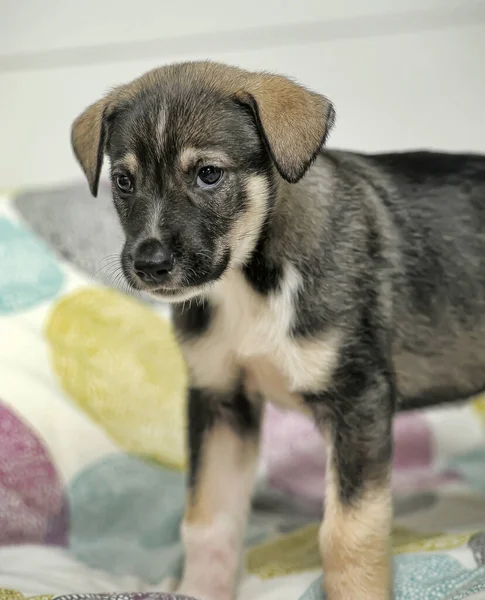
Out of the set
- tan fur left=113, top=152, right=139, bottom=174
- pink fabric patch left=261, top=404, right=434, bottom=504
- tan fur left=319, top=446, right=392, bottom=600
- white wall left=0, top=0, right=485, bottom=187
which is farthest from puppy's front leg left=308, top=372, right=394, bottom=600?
white wall left=0, top=0, right=485, bottom=187

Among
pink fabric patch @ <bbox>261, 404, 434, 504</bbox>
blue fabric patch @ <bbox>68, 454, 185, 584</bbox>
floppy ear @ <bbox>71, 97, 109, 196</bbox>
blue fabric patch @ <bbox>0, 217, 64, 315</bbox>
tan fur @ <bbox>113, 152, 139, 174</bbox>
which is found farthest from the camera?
blue fabric patch @ <bbox>0, 217, 64, 315</bbox>

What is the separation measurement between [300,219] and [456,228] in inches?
16.2

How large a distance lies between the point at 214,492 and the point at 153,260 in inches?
25.2

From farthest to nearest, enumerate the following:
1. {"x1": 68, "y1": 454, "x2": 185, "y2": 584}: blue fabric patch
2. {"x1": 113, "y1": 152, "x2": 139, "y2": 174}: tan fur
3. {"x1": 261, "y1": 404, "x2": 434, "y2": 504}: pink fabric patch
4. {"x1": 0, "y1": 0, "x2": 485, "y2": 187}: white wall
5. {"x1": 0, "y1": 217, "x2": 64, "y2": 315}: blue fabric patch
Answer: {"x1": 0, "y1": 0, "x2": 485, "y2": 187}: white wall
{"x1": 0, "y1": 217, "x2": 64, "y2": 315}: blue fabric patch
{"x1": 261, "y1": 404, "x2": 434, "y2": 504}: pink fabric patch
{"x1": 68, "y1": 454, "x2": 185, "y2": 584}: blue fabric patch
{"x1": 113, "y1": 152, "x2": 139, "y2": 174}: tan fur

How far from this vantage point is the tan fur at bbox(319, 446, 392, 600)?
1500 millimetres

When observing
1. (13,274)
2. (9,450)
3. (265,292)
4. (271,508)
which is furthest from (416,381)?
(13,274)

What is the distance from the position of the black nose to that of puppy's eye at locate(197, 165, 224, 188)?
0.14 metres

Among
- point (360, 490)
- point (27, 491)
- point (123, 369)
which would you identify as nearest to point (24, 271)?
point (123, 369)

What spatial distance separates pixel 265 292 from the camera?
60.1 inches

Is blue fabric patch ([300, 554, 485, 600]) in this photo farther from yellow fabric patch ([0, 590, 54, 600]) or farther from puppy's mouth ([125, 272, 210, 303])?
puppy's mouth ([125, 272, 210, 303])

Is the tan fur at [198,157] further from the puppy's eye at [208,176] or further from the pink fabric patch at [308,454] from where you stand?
the pink fabric patch at [308,454]

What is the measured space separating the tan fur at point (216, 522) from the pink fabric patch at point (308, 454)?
50 centimetres

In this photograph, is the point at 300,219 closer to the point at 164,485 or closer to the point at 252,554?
the point at 252,554

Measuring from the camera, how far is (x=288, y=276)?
59.4 inches
